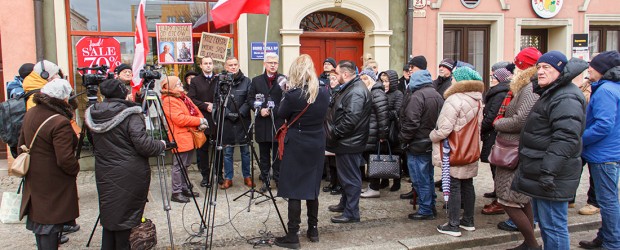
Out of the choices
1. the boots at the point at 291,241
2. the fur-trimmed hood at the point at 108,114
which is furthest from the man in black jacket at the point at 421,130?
the fur-trimmed hood at the point at 108,114

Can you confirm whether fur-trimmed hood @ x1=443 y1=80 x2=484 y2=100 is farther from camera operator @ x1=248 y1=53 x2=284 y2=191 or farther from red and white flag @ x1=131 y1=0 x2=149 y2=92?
red and white flag @ x1=131 y1=0 x2=149 y2=92

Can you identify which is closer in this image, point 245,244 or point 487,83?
point 245,244

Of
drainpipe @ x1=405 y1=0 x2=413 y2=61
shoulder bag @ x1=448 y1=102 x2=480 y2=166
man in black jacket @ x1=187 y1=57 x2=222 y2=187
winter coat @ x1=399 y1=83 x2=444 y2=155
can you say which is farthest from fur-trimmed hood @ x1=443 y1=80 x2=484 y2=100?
drainpipe @ x1=405 y1=0 x2=413 y2=61

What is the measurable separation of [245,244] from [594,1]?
31.9ft

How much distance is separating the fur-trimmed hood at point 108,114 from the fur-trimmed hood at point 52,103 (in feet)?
1.06

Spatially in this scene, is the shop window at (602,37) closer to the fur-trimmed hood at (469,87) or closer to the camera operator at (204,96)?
the fur-trimmed hood at (469,87)

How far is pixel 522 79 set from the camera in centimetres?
488

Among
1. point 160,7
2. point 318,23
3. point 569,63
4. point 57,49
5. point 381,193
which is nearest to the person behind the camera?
point 569,63

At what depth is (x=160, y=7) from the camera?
28.7ft

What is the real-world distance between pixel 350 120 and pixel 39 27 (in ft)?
18.4

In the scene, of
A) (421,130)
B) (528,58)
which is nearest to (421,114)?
(421,130)

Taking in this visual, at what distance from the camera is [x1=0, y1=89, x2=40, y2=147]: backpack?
211 inches

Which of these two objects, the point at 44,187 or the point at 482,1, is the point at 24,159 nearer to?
the point at 44,187

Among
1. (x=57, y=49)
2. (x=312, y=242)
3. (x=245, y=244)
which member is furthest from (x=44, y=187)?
(x=57, y=49)
